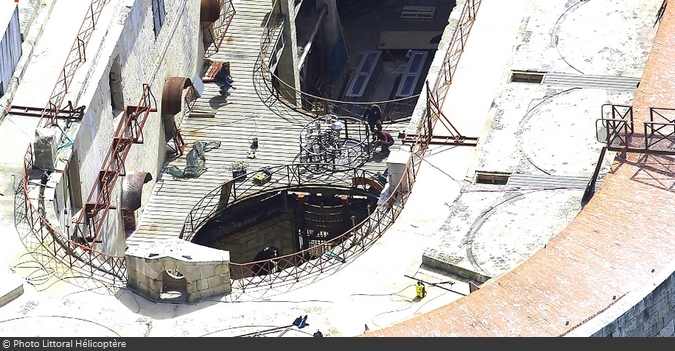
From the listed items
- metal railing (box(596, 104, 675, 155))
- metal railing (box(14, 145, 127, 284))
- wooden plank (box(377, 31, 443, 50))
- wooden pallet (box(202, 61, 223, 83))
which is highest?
wooden plank (box(377, 31, 443, 50))

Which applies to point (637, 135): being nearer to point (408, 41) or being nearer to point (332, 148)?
point (332, 148)

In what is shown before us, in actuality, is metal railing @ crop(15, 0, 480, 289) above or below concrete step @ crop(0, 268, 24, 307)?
above

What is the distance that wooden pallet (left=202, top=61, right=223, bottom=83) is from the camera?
472ft

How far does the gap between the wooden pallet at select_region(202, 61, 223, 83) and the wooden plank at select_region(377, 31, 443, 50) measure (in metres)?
24.8

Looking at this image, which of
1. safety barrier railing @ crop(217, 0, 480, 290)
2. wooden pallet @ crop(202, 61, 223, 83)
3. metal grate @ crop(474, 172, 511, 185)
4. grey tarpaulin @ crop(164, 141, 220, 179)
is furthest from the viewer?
wooden pallet @ crop(202, 61, 223, 83)

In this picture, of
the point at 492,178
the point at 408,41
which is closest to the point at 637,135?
the point at 492,178

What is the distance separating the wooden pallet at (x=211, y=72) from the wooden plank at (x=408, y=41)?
24.8 meters

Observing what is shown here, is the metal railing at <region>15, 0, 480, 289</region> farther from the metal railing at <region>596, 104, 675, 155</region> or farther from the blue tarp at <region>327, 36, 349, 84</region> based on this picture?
the blue tarp at <region>327, 36, 349, 84</region>

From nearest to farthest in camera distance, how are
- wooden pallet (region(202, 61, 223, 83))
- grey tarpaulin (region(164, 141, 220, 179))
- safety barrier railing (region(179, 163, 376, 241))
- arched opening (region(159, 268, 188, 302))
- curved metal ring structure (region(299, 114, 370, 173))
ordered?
arched opening (region(159, 268, 188, 302)) < safety barrier railing (region(179, 163, 376, 241)) < grey tarpaulin (region(164, 141, 220, 179)) < curved metal ring structure (region(299, 114, 370, 173)) < wooden pallet (region(202, 61, 223, 83))

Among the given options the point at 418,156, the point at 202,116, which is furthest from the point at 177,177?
the point at 418,156

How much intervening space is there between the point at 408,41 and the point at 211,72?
26411mm

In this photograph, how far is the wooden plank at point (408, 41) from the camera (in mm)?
166625

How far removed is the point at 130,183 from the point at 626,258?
33274 millimetres

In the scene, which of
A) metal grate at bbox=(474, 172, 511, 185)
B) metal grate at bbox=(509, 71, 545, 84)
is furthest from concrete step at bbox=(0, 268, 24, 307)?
metal grate at bbox=(509, 71, 545, 84)
